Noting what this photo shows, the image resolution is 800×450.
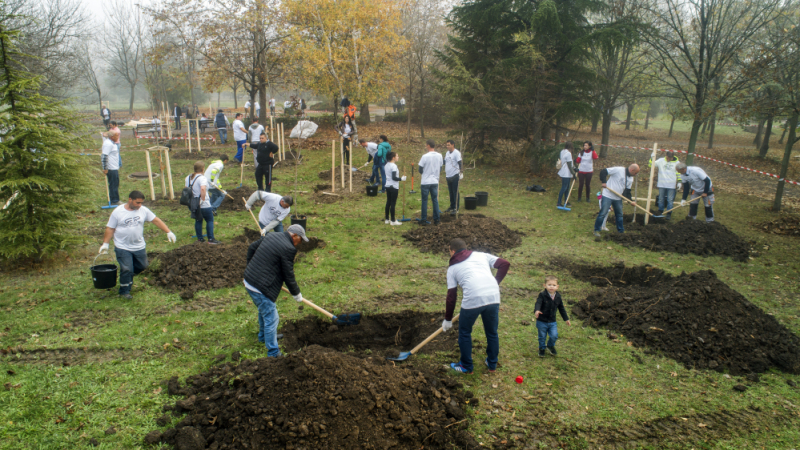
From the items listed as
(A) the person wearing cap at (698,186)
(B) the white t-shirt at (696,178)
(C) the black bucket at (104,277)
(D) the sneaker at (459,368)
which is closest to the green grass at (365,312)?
(D) the sneaker at (459,368)

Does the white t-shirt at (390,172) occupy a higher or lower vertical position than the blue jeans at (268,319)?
higher

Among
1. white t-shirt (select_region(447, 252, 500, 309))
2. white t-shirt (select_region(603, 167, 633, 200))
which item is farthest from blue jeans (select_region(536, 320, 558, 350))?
white t-shirt (select_region(603, 167, 633, 200))

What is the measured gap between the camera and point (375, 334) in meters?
6.91

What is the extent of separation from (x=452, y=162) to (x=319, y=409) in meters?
9.04

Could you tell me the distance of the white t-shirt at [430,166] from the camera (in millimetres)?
11641

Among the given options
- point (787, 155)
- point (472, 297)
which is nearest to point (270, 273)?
point (472, 297)

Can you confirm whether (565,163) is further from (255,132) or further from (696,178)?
(255,132)

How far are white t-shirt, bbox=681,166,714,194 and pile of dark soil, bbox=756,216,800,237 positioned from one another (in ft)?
7.12

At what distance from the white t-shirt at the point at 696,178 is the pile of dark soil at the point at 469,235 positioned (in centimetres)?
493

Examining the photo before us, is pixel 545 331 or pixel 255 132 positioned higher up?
pixel 255 132

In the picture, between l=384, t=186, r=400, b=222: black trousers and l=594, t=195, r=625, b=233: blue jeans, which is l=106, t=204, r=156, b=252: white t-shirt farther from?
l=594, t=195, r=625, b=233: blue jeans

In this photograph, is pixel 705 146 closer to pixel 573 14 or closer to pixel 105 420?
pixel 573 14

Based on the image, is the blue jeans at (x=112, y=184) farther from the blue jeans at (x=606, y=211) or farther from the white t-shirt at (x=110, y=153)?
the blue jeans at (x=606, y=211)

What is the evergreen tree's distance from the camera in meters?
8.16
